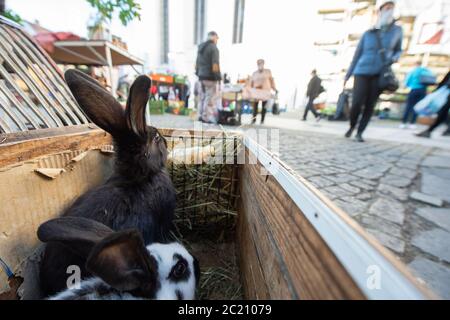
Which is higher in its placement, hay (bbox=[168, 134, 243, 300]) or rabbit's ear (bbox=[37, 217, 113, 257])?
rabbit's ear (bbox=[37, 217, 113, 257])

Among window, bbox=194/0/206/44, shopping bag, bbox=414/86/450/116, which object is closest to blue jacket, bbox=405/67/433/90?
shopping bag, bbox=414/86/450/116

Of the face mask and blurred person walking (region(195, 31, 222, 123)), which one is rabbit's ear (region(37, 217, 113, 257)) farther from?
blurred person walking (region(195, 31, 222, 123))

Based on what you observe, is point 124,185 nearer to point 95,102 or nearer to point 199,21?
point 95,102

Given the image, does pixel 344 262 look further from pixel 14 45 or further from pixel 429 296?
pixel 14 45

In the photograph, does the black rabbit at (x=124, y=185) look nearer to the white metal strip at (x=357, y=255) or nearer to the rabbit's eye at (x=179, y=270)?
the rabbit's eye at (x=179, y=270)

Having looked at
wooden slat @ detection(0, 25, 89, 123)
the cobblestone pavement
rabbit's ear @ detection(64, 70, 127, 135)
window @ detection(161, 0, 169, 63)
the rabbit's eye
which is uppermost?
window @ detection(161, 0, 169, 63)

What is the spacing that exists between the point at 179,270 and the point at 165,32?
70.6 feet

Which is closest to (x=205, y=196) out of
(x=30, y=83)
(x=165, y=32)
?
(x=30, y=83)

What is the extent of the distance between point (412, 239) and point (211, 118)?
231 inches

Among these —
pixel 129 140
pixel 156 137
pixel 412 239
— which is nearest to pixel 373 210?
pixel 412 239

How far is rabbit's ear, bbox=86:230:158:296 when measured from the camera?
24.6 inches

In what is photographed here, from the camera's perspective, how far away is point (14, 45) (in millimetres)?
1642

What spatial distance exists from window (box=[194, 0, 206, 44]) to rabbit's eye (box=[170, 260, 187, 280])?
19.9 metres

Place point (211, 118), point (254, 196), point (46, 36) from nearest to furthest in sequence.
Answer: point (254, 196) → point (46, 36) → point (211, 118)
